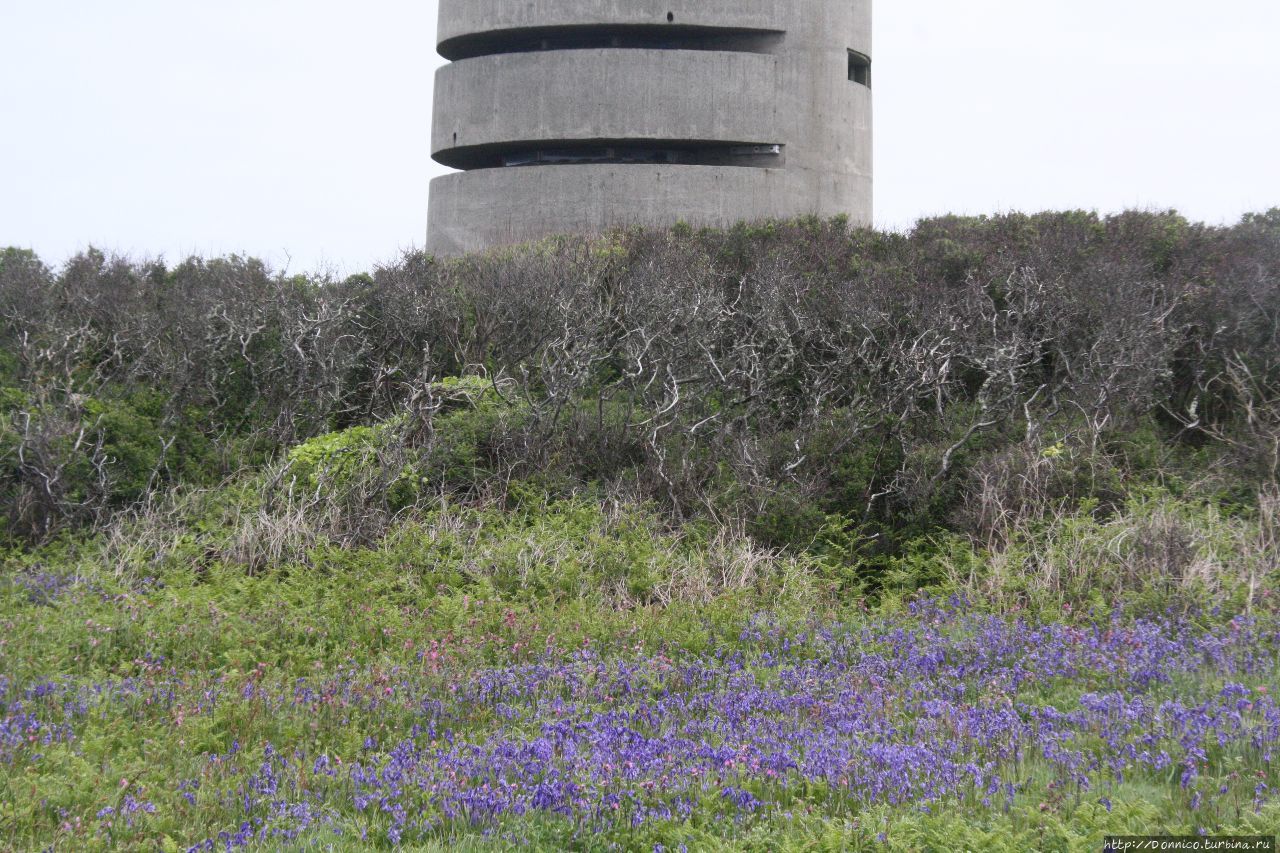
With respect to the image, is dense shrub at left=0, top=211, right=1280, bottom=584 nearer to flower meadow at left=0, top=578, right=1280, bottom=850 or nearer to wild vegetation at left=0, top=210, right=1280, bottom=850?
wild vegetation at left=0, top=210, right=1280, bottom=850

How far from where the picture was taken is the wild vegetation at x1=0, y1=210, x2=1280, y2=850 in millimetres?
4875

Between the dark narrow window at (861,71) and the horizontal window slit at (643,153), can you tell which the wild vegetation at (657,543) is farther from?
the dark narrow window at (861,71)

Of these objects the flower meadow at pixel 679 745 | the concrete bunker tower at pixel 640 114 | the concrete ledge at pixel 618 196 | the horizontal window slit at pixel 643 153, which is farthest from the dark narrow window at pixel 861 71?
the flower meadow at pixel 679 745

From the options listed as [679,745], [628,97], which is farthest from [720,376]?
[628,97]

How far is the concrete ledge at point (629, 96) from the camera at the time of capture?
25.7m

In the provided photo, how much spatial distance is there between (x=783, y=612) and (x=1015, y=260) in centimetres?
788

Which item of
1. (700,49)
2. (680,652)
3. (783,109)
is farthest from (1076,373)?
(700,49)

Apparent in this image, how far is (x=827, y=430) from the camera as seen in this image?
12.3 metres

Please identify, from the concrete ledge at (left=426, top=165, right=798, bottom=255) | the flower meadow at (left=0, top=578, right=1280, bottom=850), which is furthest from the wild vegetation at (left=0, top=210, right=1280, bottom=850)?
the concrete ledge at (left=426, top=165, right=798, bottom=255)

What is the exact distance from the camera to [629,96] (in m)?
25.7

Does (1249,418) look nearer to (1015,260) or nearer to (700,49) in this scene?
(1015,260)

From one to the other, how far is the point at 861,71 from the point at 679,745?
26.7 meters

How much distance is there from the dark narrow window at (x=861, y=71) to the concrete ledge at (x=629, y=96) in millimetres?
3650

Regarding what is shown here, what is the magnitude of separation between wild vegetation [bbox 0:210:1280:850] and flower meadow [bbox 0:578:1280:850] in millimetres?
30
